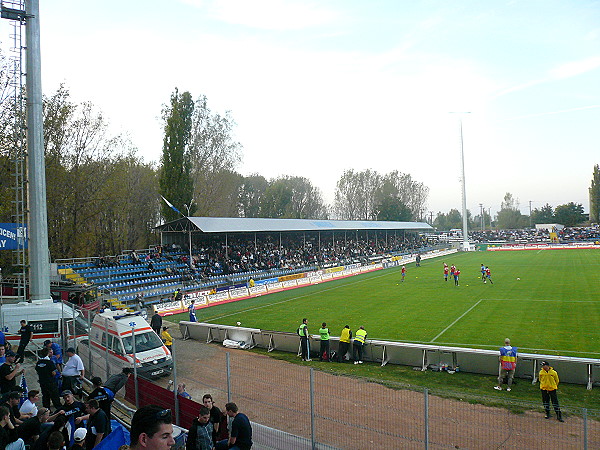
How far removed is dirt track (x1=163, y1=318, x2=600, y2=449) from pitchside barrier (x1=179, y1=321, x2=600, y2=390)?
242 centimetres

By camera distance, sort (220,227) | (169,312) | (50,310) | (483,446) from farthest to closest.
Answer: (220,227) < (169,312) < (50,310) < (483,446)

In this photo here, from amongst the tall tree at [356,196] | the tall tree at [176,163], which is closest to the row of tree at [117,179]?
the tall tree at [176,163]

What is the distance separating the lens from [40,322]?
17.1 m

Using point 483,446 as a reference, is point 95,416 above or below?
above

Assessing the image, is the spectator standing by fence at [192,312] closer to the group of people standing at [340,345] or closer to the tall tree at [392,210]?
the group of people standing at [340,345]

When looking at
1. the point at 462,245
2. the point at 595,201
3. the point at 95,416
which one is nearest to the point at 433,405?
the point at 95,416

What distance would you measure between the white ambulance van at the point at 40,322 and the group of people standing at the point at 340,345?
8.44 metres

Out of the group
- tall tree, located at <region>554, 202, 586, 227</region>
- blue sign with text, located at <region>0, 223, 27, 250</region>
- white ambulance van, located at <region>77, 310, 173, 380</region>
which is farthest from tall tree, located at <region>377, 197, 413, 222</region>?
white ambulance van, located at <region>77, 310, 173, 380</region>

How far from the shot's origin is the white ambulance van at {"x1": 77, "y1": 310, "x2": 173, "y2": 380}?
45.9 ft

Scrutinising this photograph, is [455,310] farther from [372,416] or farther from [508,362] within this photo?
[372,416]

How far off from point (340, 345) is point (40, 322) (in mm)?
11726

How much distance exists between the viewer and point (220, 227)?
4175cm

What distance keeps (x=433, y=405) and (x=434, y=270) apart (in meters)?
38.9

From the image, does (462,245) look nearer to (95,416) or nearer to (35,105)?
(35,105)
